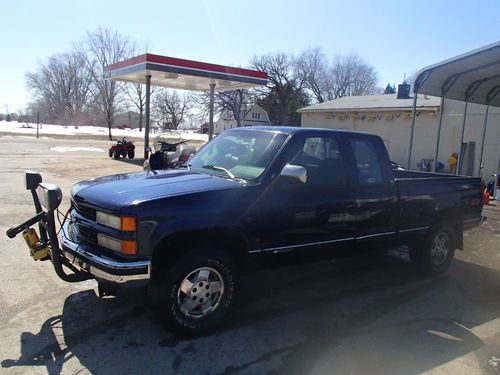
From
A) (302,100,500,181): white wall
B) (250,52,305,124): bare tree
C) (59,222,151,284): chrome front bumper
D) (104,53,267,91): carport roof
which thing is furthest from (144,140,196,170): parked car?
(250,52,305,124): bare tree

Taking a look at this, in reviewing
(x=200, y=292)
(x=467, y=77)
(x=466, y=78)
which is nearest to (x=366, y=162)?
(x=200, y=292)

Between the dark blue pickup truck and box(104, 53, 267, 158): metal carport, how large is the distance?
16526mm

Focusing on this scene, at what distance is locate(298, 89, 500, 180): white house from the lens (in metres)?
15.9

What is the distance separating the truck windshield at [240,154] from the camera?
4426 millimetres

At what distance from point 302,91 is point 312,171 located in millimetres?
59003

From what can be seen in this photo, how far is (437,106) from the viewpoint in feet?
58.2

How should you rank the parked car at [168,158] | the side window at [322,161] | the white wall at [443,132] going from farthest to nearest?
1. the white wall at [443,132]
2. the parked car at [168,158]
3. the side window at [322,161]

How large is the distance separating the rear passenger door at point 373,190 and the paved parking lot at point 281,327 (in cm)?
83

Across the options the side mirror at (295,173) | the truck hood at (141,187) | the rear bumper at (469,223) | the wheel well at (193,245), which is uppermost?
the side mirror at (295,173)

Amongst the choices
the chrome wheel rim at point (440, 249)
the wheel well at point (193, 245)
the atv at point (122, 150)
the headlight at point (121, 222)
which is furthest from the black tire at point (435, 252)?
the atv at point (122, 150)

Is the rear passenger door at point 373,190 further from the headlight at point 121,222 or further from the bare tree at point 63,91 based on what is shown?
the bare tree at point 63,91

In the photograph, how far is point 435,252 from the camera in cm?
606

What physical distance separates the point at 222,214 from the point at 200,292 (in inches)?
29.2

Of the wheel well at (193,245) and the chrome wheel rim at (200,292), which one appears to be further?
the chrome wheel rim at (200,292)
